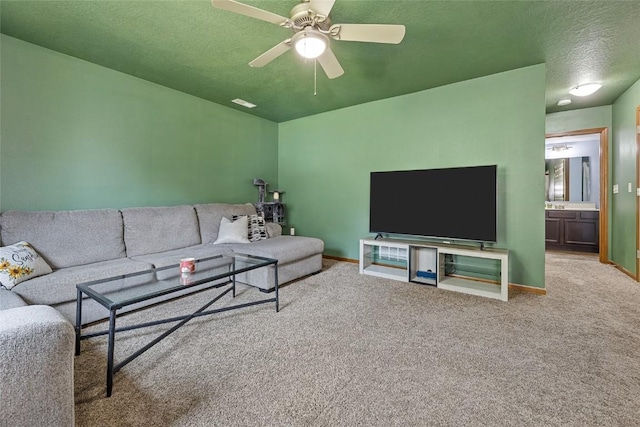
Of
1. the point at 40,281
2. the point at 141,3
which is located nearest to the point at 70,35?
the point at 141,3

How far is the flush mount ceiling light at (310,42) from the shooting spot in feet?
6.10

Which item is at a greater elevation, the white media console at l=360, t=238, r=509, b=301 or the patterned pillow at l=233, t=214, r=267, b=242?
the patterned pillow at l=233, t=214, r=267, b=242

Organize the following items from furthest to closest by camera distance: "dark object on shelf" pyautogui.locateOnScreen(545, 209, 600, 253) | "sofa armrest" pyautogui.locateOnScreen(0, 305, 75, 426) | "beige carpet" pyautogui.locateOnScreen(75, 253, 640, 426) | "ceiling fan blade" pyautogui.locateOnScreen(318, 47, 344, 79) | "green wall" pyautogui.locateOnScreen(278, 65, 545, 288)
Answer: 1. "dark object on shelf" pyautogui.locateOnScreen(545, 209, 600, 253)
2. "green wall" pyautogui.locateOnScreen(278, 65, 545, 288)
3. "ceiling fan blade" pyautogui.locateOnScreen(318, 47, 344, 79)
4. "beige carpet" pyautogui.locateOnScreen(75, 253, 640, 426)
5. "sofa armrest" pyautogui.locateOnScreen(0, 305, 75, 426)

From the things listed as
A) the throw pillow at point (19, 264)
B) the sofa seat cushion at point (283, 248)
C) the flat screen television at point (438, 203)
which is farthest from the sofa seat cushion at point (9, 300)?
the flat screen television at point (438, 203)

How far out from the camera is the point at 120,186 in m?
3.09

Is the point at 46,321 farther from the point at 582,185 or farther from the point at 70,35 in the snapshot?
the point at 582,185

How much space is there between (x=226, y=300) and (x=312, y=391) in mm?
1506

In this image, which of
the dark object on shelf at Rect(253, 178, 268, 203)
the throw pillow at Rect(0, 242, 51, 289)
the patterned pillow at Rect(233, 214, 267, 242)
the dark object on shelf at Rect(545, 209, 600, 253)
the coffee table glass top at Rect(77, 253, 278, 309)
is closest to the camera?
the coffee table glass top at Rect(77, 253, 278, 309)

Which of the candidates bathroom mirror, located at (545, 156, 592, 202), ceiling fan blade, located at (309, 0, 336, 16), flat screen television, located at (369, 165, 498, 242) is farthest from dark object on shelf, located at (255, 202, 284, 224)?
bathroom mirror, located at (545, 156, 592, 202)

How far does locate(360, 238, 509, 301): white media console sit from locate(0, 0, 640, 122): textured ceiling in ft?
6.33

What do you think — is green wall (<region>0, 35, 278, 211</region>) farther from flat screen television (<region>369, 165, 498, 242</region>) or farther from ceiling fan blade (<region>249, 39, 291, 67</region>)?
flat screen television (<region>369, 165, 498, 242</region>)

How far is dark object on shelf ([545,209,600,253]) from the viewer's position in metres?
5.12

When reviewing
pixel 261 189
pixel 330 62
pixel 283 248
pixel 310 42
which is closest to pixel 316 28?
pixel 310 42

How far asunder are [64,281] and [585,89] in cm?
557
